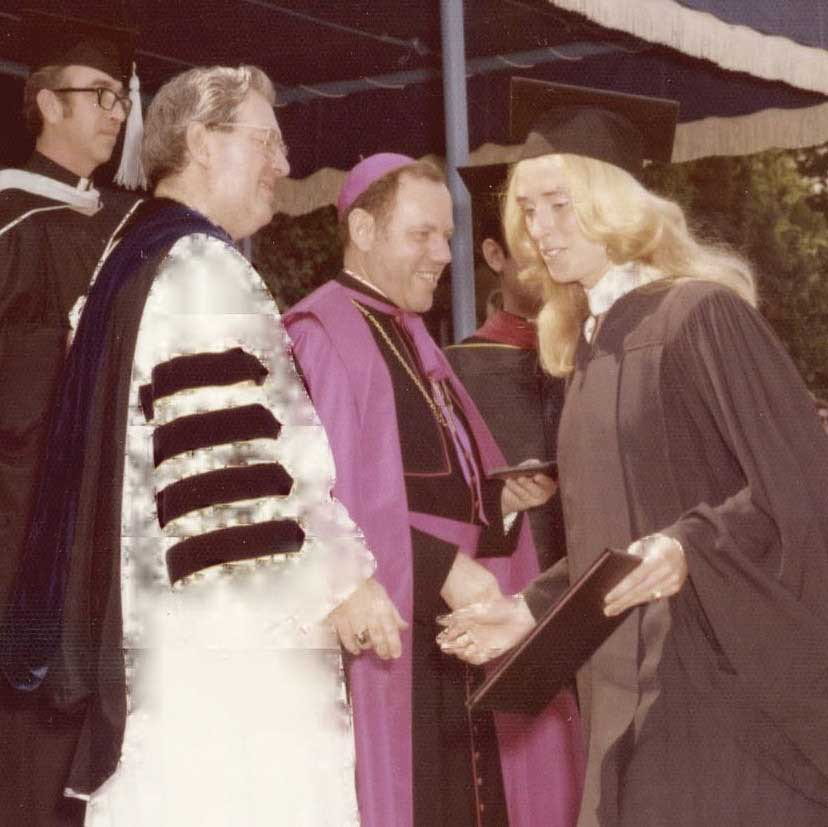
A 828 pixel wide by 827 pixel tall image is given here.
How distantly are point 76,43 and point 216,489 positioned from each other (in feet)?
7.65

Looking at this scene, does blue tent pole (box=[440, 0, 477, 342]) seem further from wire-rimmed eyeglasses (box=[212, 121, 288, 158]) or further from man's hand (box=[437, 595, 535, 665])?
man's hand (box=[437, 595, 535, 665])

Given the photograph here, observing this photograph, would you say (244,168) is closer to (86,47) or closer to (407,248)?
(407,248)

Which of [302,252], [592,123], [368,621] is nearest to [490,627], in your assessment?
[368,621]

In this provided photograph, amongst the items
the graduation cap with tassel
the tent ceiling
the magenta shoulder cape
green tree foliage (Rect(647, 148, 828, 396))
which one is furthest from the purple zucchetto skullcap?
green tree foliage (Rect(647, 148, 828, 396))

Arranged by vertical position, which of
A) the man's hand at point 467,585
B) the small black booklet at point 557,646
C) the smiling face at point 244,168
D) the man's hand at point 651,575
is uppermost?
the smiling face at point 244,168

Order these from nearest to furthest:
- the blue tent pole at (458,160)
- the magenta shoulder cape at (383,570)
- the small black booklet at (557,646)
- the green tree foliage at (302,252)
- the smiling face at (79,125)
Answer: the small black booklet at (557,646) < the magenta shoulder cape at (383,570) < the smiling face at (79,125) < the blue tent pole at (458,160) < the green tree foliage at (302,252)

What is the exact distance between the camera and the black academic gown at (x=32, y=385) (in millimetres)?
3492

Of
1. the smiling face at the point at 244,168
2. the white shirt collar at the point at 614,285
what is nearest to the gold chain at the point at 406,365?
the smiling face at the point at 244,168

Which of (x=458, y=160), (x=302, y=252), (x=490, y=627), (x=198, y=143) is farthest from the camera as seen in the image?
(x=302, y=252)

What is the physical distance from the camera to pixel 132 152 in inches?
165

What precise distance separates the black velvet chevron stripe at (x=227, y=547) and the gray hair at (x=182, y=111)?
2.76 feet

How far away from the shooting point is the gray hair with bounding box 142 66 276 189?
10.4 ft

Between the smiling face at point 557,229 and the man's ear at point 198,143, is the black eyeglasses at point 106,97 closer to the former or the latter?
the man's ear at point 198,143

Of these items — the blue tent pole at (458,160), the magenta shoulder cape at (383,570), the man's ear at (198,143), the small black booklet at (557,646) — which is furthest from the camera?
the blue tent pole at (458,160)
